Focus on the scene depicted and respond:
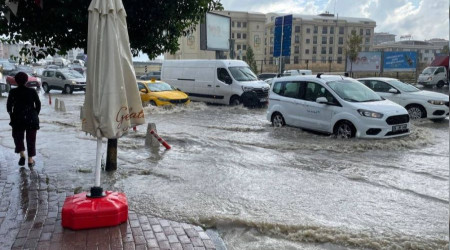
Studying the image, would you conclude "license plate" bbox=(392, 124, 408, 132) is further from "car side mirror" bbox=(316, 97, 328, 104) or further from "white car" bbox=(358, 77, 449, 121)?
"white car" bbox=(358, 77, 449, 121)

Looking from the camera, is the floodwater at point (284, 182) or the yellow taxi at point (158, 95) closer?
the floodwater at point (284, 182)

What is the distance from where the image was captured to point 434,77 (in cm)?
3297

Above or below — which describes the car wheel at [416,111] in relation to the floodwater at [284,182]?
above

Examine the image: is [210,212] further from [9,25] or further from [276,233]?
[9,25]

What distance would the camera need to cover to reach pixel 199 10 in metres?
7.13

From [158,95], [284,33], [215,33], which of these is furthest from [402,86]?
[215,33]

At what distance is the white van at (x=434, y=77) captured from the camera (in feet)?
108

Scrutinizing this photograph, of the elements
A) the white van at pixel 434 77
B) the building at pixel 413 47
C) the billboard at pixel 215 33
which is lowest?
the white van at pixel 434 77

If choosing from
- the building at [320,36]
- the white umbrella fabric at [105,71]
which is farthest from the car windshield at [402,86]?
the building at [320,36]

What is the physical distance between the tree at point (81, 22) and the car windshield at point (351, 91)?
16.0 ft

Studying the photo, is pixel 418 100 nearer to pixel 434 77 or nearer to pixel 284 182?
pixel 284 182

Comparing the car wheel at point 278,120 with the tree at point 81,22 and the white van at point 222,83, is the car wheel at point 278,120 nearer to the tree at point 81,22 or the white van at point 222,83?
the tree at point 81,22

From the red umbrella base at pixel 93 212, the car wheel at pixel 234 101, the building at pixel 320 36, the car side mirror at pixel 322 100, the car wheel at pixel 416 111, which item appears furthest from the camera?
→ the building at pixel 320 36

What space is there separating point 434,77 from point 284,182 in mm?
31031
